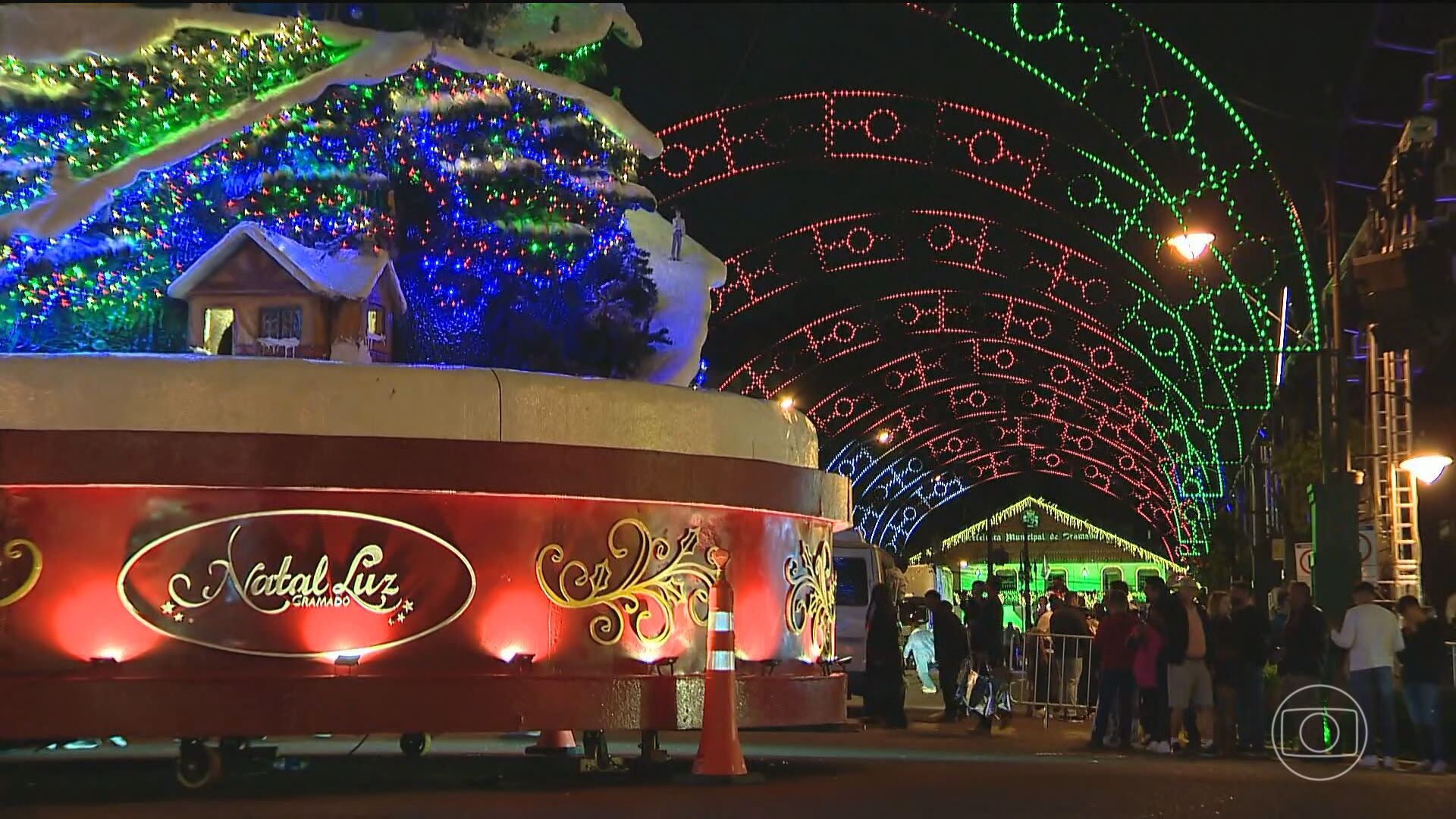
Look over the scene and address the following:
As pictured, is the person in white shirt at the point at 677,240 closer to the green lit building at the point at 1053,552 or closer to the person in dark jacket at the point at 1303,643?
the person in dark jacket at the point at 1303,643

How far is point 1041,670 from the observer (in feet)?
84.1

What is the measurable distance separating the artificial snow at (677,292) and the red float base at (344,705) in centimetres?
319

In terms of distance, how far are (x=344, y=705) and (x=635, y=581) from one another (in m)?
2.16

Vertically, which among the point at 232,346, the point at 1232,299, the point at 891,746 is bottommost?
the point at 891,746

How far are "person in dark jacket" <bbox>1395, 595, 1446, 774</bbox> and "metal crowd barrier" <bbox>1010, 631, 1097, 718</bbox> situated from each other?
700 centimetres

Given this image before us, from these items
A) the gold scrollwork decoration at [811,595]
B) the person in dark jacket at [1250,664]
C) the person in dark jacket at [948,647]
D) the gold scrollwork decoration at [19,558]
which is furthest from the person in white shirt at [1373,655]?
the gold scrollwork decoration at [19,558]

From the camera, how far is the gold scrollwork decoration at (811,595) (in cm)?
1362

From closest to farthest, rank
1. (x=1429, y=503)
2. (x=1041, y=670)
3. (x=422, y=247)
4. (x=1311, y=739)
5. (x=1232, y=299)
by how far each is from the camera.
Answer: (x=422, y=247)
(x=1311, y=739)
(x=1041, y=670)
(x=1429, y=503)
(x=1232, y=299)

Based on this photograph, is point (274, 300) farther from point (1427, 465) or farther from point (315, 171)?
point (1427, 465)

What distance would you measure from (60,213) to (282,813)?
481 centimetres

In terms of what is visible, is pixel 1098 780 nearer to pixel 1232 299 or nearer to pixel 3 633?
pixel 3 633

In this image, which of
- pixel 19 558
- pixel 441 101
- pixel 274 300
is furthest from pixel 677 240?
pixel 19 558

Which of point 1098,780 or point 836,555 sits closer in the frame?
point 1098,780

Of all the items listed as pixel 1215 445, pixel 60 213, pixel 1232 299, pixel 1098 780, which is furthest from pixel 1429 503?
pixel 60 213
